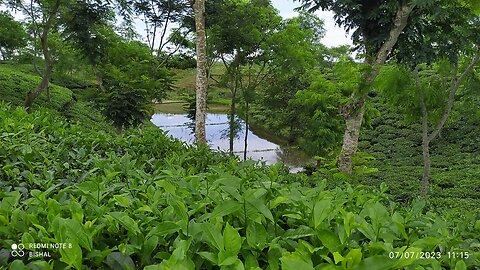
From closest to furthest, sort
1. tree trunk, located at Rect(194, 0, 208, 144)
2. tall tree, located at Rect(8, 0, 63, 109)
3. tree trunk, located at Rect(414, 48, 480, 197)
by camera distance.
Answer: tree trunk, located at Rect(414, 48, 480, 197), tree trunk, located at Rect(194, 0, 208, 144), tall tree, located at Rect(8, 0, 63, 109)

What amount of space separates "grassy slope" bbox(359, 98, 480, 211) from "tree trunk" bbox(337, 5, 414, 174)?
1136mm

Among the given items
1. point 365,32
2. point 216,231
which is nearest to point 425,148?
point 365,32

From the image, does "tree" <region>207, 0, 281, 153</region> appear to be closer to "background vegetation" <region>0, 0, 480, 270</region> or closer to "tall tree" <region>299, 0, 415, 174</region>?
"background vegetation" <region>0, 0, 480, 270</region>

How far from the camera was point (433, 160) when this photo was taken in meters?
11.5

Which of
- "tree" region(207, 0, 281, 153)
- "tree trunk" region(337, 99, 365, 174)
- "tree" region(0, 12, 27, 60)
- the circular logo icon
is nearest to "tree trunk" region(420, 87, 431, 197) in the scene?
"tree trunk" region(337, 99, 365, 174)

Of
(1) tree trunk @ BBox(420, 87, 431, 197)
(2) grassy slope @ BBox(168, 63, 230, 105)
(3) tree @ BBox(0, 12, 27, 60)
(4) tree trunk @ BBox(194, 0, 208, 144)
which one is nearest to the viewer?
(1) tree trunk @ BBox(420, 87, 431, 197)

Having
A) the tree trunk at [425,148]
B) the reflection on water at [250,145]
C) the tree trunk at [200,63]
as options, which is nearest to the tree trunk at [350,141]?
the tree trunk at [425,148]

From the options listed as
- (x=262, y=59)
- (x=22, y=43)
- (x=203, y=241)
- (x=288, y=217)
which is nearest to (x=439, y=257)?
(x=288, y=217)

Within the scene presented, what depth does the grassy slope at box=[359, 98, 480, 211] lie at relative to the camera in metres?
7.30

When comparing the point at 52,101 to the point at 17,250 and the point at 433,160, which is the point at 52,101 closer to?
the point at 433,160

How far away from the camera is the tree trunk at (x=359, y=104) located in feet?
19.3

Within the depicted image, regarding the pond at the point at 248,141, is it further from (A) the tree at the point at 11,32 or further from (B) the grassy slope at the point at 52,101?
(A) the tree at the point at 11,32

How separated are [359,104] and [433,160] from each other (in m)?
6.49

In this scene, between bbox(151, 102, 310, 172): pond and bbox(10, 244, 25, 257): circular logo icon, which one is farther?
bbox(151, 102, 310, 172): pond
